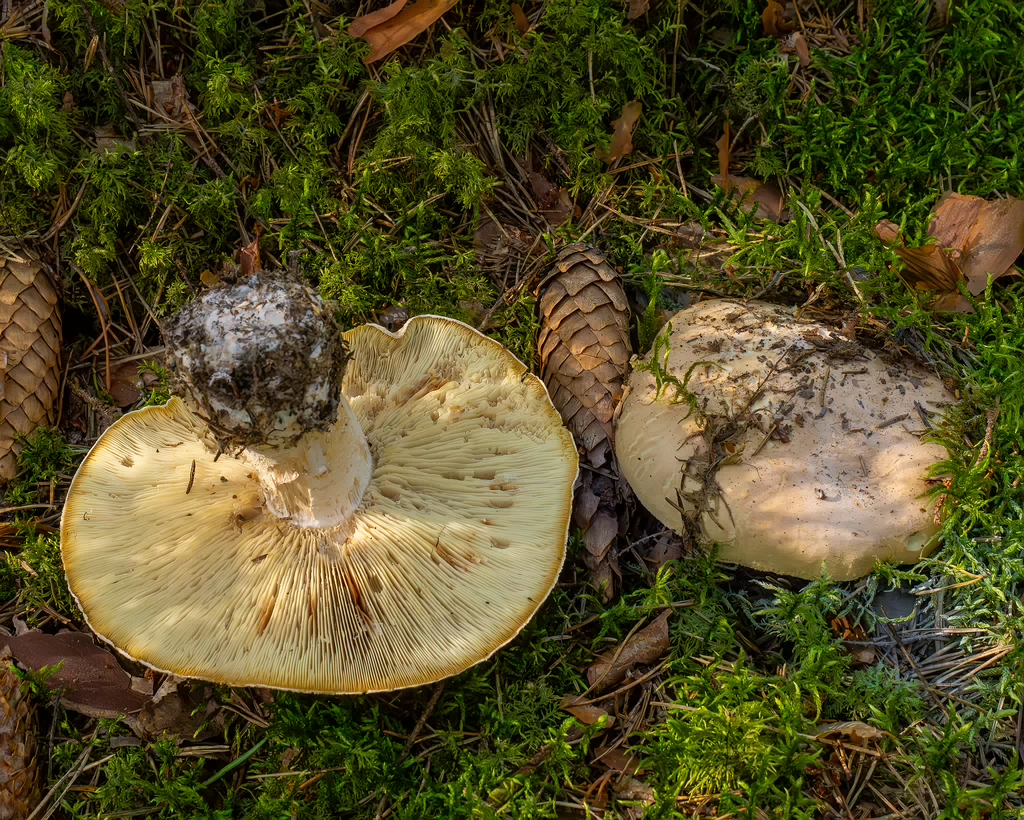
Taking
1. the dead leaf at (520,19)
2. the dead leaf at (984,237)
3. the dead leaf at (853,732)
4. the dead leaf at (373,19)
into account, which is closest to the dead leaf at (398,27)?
the dead leaf at (373,19)

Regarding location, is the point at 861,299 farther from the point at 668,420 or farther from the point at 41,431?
the point at 41,431

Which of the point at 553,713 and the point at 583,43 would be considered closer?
the point at 553,713

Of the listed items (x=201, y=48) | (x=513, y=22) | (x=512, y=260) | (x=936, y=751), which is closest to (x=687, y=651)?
(x=936, y=751)

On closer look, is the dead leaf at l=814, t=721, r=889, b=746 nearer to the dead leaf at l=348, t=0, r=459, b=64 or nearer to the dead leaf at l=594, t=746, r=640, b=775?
the dead leaf at l=594, t=746, r=640, b=775

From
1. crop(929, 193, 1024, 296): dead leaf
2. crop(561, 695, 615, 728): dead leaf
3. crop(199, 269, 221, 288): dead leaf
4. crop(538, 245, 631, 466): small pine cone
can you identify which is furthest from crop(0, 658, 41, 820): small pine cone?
crop(929, 193, 1024, 296): dead leaf

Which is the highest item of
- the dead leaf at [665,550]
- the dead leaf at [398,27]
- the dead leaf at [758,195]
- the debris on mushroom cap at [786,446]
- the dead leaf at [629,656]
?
the dead leaf at [398,27]

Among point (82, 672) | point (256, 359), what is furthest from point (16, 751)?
point (256, 359)

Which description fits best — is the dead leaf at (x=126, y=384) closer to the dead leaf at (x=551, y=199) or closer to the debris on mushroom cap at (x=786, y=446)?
the dead leaf at (x=551, y=199)
